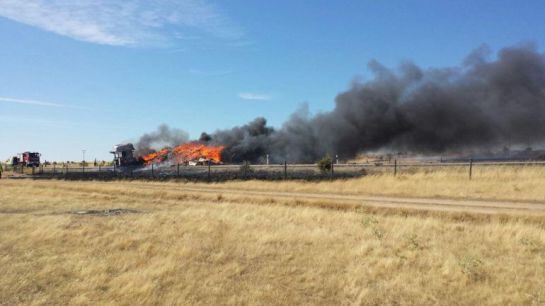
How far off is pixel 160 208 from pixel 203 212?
4.64m

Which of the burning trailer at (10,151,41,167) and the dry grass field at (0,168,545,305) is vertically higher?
the burning trailer at (10,151,41,167)

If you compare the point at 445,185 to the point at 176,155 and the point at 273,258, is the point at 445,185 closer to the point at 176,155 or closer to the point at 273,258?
the point at 273,258

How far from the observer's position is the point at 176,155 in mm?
87062

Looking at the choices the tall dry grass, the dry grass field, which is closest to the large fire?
the tall dry grass

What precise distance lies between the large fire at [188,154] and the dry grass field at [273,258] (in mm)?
61650

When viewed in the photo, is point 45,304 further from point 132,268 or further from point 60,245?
point 60,245

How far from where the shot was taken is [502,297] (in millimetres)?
8656

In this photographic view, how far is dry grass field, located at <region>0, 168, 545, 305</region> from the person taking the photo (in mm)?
9016

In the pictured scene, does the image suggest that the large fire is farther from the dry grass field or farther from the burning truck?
the dry grass field

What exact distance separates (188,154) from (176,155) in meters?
2.48

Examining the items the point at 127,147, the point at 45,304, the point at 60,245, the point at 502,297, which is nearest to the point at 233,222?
the point at 60,245

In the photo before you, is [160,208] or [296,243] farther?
[160,208]

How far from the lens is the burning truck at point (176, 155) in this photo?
80812 millimetres

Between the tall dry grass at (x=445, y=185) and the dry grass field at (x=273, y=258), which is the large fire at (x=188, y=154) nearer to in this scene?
the tall dry grass at (x=445, y=185)
